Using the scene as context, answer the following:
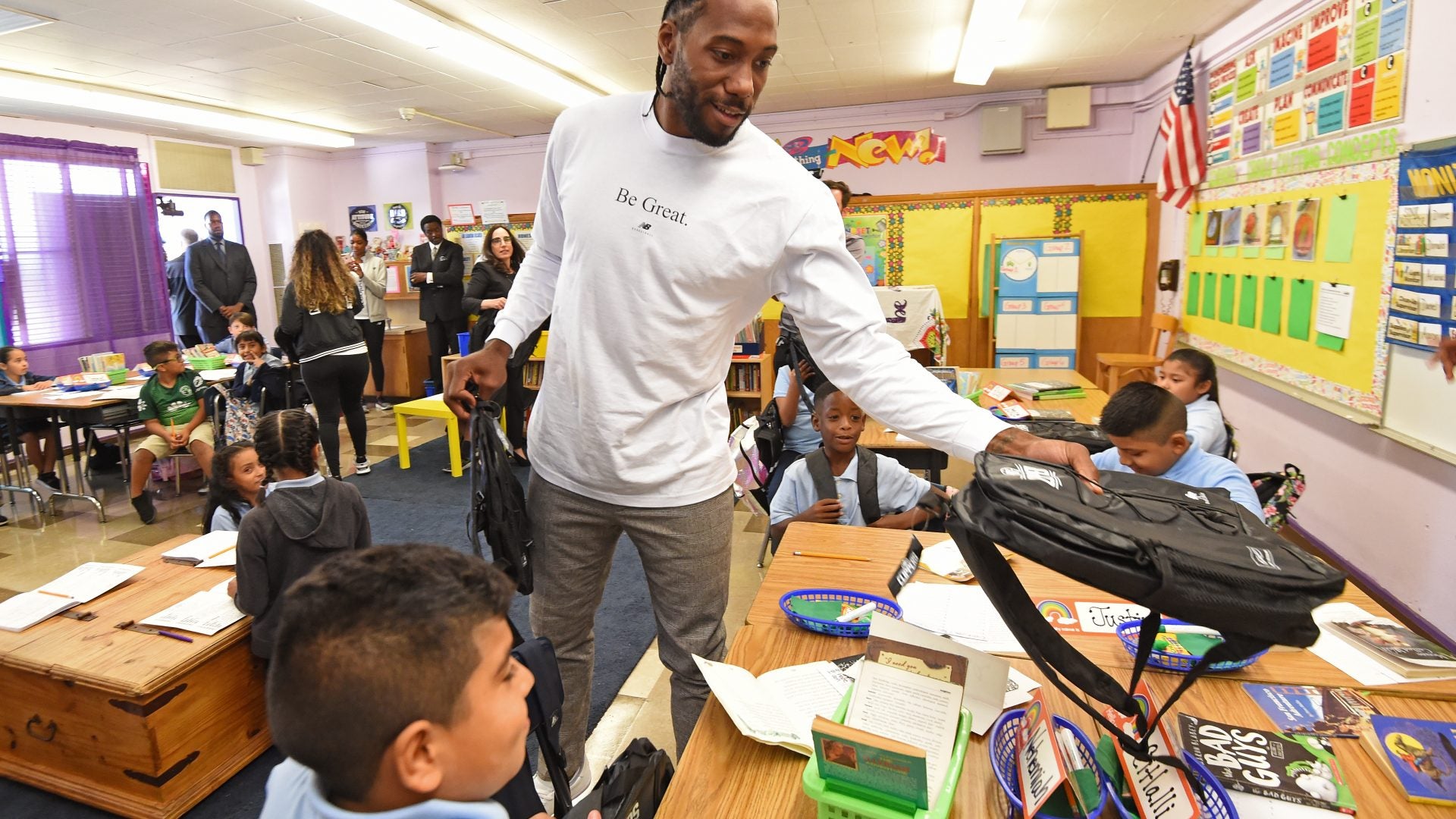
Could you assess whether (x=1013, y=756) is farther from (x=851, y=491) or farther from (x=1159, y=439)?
(x=851, y=491)

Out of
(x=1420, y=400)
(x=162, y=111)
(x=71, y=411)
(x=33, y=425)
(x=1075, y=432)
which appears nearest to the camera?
(x=1075, y=432)

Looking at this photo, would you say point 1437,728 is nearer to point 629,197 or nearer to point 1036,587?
point 1036,587

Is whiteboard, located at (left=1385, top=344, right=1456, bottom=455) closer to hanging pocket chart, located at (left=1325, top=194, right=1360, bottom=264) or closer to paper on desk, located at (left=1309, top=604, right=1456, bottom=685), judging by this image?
hanging pocket chart, located at (left=1325, top=194, right=1360, bottom=264)

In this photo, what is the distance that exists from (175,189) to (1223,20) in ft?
31.9

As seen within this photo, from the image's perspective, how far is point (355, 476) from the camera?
545cm

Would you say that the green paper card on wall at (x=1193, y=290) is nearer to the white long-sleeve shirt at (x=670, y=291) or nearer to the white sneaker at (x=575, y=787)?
the white long-sleeve shirt at (x=670, y=291)

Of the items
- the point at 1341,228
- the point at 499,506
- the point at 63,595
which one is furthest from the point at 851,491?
the point at 1341,228

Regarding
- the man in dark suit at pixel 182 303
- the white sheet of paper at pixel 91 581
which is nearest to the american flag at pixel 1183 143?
the white sheet of paper at pixel 91 581

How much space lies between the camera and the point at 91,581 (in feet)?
8.21

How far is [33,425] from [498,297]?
297 centimetres

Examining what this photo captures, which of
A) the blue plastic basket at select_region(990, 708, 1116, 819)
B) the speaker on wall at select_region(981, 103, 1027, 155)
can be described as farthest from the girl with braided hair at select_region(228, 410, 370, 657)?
the speaker on wall at select_region(981, 103, 1027, 155)

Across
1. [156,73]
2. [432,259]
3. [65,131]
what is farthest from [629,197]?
[65,131]

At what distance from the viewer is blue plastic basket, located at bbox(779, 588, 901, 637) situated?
53.9 inches

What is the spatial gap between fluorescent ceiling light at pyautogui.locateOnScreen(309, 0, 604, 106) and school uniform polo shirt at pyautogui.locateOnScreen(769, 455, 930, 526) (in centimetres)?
379
